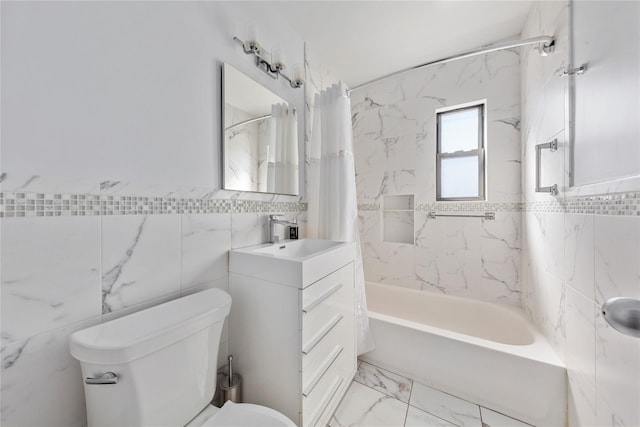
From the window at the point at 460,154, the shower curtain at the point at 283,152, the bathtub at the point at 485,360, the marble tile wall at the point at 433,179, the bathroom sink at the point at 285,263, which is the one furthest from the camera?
the window at the point at 460,154

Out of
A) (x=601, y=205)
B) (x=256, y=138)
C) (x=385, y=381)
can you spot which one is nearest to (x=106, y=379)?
(x=256, y=138)

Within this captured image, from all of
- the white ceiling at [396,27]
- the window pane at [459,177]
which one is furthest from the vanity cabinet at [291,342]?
the white ceiling at [396,27]

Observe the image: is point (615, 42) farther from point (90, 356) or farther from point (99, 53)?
point (90, 356)

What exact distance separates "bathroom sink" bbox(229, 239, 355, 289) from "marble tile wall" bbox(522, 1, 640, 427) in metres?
1.06

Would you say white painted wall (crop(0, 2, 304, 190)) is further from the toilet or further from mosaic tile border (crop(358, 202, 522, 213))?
mosaic tile border (crop(358, 202, 522, 213))

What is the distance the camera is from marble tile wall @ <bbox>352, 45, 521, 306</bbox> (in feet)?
6.30

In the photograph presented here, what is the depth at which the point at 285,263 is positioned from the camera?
104cm

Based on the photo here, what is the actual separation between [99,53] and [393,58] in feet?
7.06

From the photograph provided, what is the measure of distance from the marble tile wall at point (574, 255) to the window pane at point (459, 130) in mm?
405

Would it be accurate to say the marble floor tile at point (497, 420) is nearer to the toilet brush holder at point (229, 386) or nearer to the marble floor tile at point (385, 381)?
the marble floor tile at point (385, 381)

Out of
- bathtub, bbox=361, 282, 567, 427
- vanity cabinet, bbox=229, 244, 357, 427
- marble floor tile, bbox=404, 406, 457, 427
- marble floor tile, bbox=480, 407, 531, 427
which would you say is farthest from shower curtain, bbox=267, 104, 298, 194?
marble floor tile, bbox=480, 407, 531, 427

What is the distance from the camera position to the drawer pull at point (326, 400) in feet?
3.58

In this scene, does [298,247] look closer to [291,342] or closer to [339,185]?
[339,185]

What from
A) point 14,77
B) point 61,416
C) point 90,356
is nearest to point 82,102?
point 14,77
